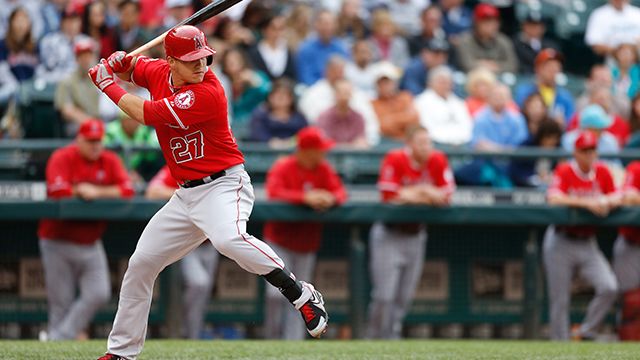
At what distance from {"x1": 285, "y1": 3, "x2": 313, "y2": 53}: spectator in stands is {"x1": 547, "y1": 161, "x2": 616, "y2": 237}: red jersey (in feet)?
10.7

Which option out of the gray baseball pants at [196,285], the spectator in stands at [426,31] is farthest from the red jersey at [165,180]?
the spectator in stands at [426,31]

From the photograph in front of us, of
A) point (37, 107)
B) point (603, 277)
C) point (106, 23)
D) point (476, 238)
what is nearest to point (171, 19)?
point (106, 23)

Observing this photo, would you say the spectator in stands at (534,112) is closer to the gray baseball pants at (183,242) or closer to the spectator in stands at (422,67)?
the spectator in stands at (422,67)

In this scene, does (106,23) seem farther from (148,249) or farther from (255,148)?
(148,249)

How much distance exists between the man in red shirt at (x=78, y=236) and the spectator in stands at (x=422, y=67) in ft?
11.6

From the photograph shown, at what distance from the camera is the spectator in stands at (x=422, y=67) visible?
474 inches

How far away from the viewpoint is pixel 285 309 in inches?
391

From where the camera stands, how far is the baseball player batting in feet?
20.0

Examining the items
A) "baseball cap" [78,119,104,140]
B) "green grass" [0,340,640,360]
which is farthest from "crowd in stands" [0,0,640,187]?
"green grass" [0,340,640,360]

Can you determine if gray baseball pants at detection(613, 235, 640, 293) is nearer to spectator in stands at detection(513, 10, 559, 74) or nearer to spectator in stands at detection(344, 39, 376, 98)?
spectator in stands at detection(344, 39, 376, 98)

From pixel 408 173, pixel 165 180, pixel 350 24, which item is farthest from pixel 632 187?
pixel 165 180

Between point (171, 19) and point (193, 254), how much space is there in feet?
9.56

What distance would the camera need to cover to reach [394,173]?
9.84m

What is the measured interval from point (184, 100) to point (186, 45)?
27cm
